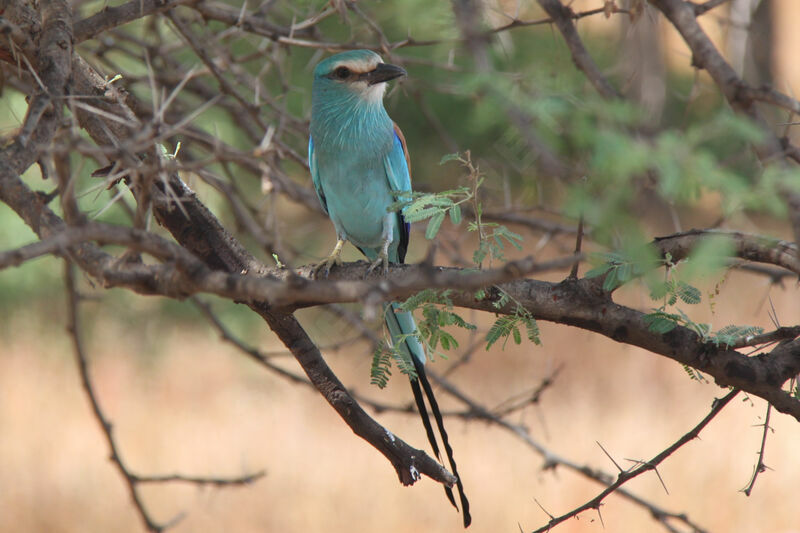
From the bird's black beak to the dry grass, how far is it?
2361 millimetres

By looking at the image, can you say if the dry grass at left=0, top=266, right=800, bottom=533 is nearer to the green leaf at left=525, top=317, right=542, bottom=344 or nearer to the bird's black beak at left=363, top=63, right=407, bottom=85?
the bird's black beak at left=363, top=63, right=407, bottom=85

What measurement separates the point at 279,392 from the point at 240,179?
6.28ft

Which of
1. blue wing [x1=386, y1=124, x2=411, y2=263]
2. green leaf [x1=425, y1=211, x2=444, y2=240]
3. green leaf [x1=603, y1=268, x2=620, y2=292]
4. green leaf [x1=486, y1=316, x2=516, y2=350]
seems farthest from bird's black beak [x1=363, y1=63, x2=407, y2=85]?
green leaf [x1=603, y1=268, x2=620, y2=292]

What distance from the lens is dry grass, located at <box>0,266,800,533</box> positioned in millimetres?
4984

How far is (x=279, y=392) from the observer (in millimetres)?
6832

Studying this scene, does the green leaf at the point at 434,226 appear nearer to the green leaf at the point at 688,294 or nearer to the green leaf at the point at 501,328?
the green leaf at the point at 501,328

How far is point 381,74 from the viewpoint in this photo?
264 centimetres

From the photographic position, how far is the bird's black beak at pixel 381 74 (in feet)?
8.56

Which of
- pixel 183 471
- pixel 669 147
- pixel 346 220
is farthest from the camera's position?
pixel 183 471

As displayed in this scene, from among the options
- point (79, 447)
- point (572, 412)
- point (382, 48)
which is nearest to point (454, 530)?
point (572, 412)

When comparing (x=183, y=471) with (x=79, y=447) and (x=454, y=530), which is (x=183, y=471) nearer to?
(x=79, y=447)

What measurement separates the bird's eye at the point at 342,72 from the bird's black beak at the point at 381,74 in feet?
0.28

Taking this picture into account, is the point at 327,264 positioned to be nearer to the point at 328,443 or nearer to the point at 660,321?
the point at 660,321

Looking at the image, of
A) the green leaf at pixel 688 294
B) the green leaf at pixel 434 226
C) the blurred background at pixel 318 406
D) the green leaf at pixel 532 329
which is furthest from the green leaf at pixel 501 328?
the blurred background at pixel 318 406
